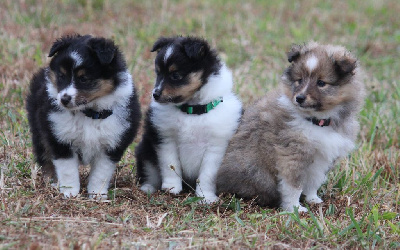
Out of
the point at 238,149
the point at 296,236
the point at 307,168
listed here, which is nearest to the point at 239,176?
the point at 238,149

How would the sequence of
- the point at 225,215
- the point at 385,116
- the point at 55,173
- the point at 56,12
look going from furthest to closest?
1. the point at 56,12
2. the point at 385,116
3. the point at 55,173
4. the point at 225,215

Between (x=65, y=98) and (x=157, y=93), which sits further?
(x=157, y=93)

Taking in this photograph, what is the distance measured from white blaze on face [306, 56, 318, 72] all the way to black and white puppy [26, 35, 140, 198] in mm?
1607

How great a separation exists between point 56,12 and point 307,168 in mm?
6806

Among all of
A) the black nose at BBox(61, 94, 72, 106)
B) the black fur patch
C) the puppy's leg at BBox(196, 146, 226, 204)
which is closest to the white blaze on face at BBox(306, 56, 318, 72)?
the puppy's leg at BBox(196, 146, 226, 204)

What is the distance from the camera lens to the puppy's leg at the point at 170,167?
5262mm

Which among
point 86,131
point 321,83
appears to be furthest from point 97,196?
point 321,83

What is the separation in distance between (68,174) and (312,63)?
2.37 metres

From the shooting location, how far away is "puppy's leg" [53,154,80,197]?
16.2ft

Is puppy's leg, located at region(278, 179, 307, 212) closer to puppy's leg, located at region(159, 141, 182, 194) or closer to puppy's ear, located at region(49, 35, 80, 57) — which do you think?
puppy's leg, located at region(159, 141, 182, 194)

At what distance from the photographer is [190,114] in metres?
5.21

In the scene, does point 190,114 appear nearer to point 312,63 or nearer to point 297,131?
point 297,131

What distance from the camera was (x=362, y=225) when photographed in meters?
4.67

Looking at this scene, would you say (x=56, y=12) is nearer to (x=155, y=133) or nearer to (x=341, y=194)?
(x=155, y=133)
